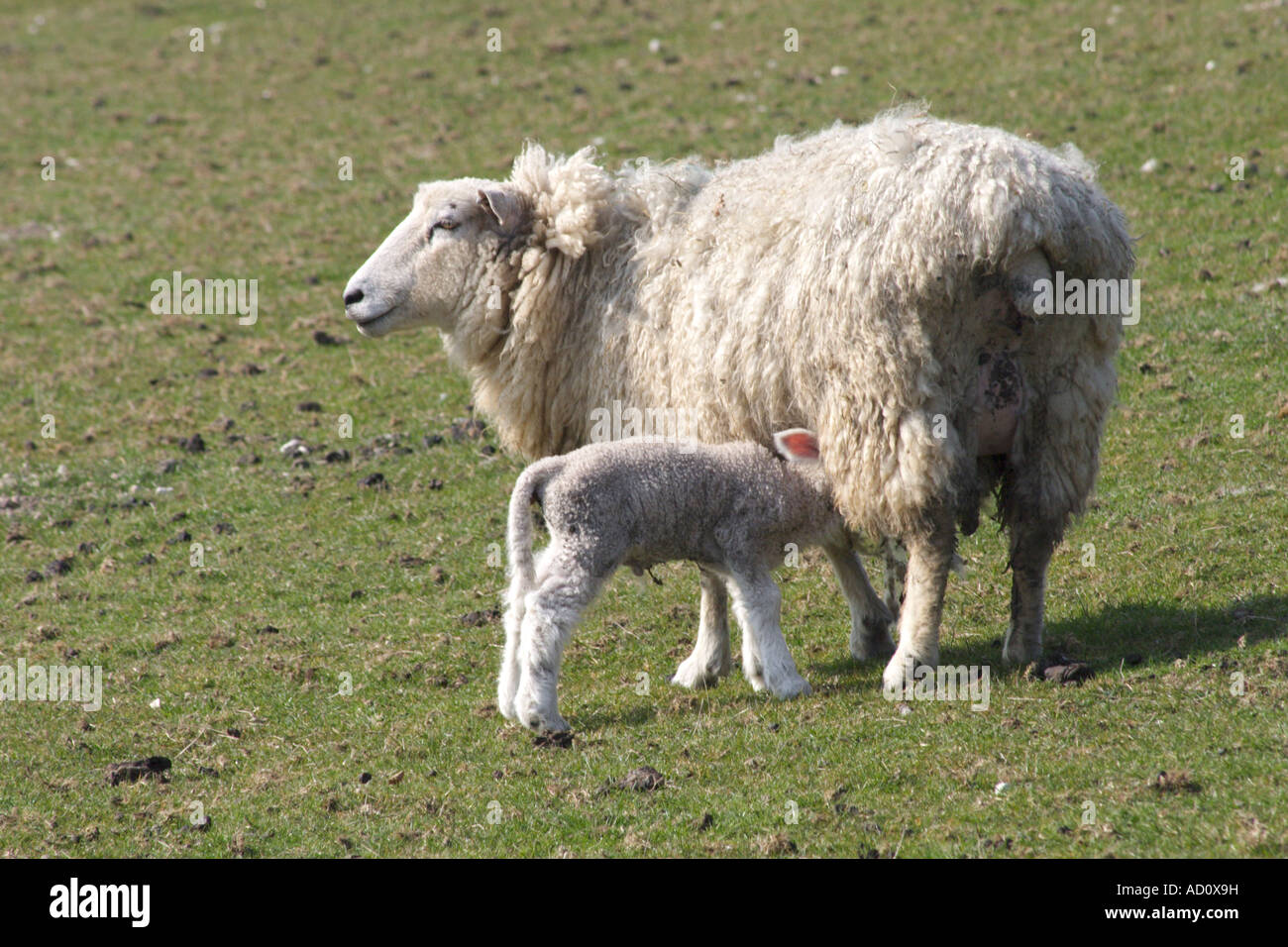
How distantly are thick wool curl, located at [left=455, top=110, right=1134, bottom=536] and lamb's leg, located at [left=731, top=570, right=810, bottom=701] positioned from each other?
575mm

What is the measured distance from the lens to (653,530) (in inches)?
269

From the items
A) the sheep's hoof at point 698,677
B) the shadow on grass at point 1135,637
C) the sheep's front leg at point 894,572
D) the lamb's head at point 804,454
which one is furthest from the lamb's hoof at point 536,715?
the sheep's front leg at point 894,572

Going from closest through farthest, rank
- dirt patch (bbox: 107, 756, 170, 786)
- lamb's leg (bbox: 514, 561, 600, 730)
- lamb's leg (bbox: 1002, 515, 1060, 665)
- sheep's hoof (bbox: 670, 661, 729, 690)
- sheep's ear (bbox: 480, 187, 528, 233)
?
lamb's leg (bbox: 514, 561, 600, 730) → lamb's leg (bbox: 1002, 515, 1060, 665) → dirt patch (bbox: 107, 756, 170, 786) → sheep's hoof (bbox: 670, 661, 729, 690) → sheep's ear (bbox: 480, 187, 528, 233)

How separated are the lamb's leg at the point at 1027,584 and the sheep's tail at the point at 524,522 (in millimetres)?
2310

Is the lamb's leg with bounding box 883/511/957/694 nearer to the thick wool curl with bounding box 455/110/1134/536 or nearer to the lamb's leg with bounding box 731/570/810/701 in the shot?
the thick wool curl with bounding box 455/110/1134/536

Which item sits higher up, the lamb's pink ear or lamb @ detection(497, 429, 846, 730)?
the lamb's pink ear

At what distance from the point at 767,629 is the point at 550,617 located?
1.07 metres

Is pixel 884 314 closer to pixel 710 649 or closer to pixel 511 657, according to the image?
pixel 710 649

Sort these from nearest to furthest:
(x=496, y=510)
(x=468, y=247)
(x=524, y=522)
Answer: (x=524, y=522) < (x=468, y=247) < (x=496, y=510)

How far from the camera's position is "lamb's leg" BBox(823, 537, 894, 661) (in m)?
7.56

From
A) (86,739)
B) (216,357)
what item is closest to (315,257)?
(216,357)

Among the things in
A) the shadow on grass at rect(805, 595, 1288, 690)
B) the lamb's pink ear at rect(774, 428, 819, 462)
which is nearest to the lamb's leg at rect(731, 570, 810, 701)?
the shadow on grass at rect(805, 595, 1288, 690)

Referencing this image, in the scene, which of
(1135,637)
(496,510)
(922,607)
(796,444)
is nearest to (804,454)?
(796,444)

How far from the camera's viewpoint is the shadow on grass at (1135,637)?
22.6 feet
